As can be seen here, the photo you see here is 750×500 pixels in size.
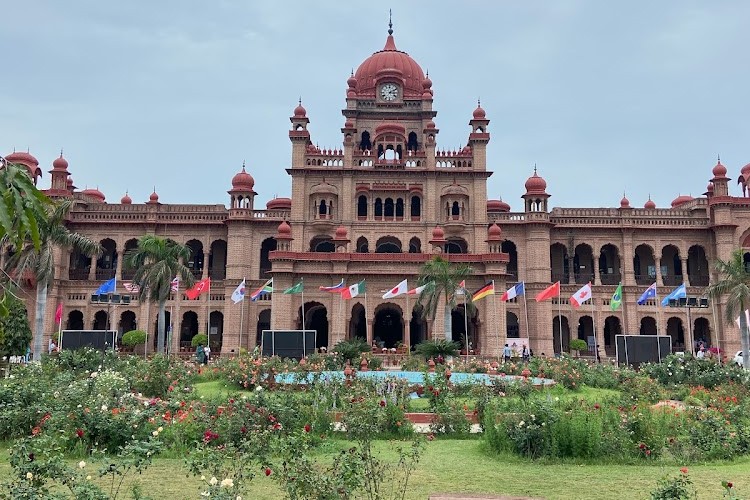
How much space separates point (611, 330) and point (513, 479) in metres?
35.7

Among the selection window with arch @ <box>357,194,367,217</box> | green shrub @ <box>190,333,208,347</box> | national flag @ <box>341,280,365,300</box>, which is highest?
window with arch @ <box>357,194,367,217</box>

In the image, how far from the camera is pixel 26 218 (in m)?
3.74

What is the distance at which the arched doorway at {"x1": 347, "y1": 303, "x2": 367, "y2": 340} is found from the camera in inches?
1426

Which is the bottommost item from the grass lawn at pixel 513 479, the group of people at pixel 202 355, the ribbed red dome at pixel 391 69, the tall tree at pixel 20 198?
the grass lawn at pixel 513 479

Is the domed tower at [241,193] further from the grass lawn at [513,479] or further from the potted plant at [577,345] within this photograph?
the grass lawn at [513,479]

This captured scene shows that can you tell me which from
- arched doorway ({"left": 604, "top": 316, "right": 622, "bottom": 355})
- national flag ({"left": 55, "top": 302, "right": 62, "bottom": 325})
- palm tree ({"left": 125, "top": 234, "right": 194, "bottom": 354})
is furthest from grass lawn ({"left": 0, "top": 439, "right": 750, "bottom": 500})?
arched doorway ({"left": 604, "top": 316, "right": 622, "bottom": 355})

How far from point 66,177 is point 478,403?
3577cm

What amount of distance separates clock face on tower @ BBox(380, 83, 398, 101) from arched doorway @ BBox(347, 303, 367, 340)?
53.0 feet

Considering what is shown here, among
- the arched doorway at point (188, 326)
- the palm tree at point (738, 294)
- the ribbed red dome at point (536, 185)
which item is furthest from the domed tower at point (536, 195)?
the arched doorway at point (188, 326)

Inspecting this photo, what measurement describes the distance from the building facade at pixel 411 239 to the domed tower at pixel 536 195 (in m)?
0.09

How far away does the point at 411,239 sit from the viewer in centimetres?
3938

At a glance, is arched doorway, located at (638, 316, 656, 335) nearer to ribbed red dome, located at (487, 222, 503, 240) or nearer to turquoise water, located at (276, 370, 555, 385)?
ribbed red dome, located at (487, 222, 503, 240)

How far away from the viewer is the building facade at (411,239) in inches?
1508

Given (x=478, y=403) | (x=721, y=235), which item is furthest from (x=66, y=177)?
(x=721, y=235)
